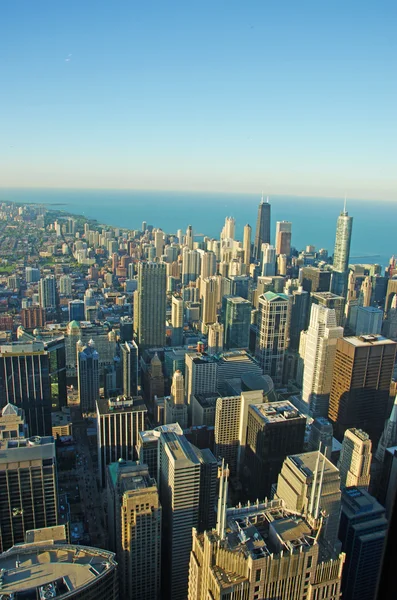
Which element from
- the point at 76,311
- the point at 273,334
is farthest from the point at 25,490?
the point at 76,311

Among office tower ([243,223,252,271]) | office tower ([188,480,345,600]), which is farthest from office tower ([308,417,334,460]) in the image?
office tower ([243,223,252,271])

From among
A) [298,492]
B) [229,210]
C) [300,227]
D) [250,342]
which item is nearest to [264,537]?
[298,492]

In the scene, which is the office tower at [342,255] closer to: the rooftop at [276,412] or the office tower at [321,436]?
the office tower at [321,436]

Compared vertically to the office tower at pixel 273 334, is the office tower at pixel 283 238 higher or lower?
higher

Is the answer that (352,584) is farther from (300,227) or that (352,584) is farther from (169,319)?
(300,227)

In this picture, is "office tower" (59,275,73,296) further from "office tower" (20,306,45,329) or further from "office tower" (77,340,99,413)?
"office tower" (77,340,99,413)

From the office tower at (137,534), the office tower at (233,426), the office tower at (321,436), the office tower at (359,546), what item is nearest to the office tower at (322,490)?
the office tower at (359,546)

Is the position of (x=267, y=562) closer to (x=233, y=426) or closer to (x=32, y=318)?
(x=233, y=426)
